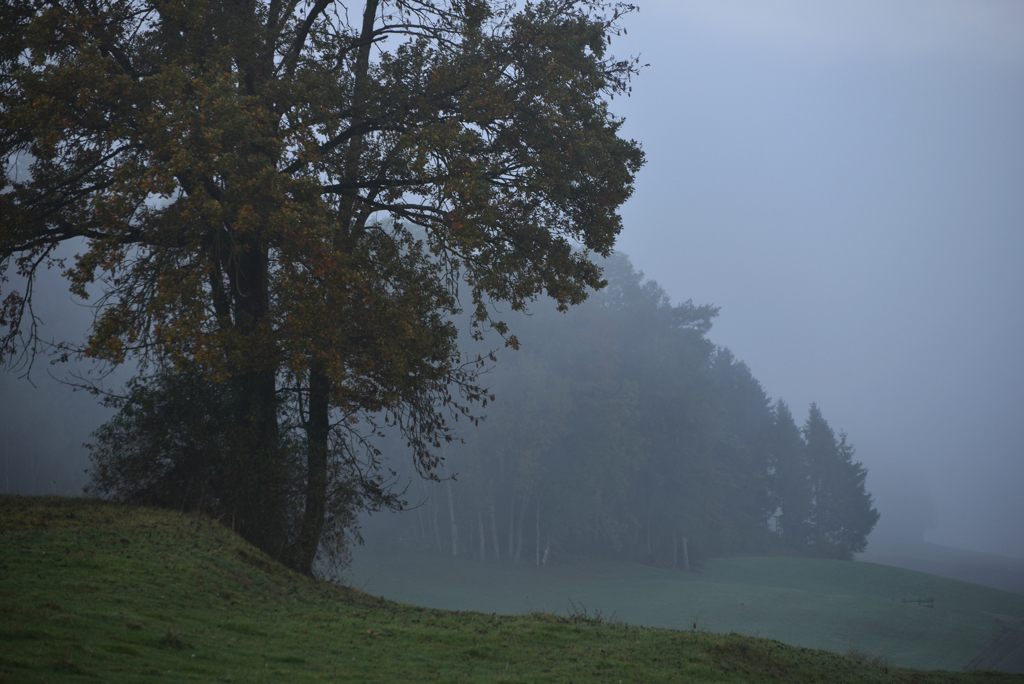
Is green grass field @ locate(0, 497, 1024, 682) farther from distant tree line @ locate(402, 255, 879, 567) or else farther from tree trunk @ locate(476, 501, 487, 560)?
tree trunk @ locate(476, 501, 487, 560)

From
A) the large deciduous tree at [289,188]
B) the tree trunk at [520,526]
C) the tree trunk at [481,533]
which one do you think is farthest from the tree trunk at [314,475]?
the tree trunk at [481,533]

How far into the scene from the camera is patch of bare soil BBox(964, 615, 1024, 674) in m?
27.2

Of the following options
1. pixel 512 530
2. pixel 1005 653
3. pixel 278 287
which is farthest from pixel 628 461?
pixel 278 287

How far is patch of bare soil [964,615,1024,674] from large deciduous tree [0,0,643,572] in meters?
26.2

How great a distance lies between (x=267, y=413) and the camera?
1351 cm

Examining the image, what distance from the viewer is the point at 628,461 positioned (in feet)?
169

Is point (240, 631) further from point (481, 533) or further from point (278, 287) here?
point (481, 533)

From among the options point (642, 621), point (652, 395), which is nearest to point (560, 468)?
point (652, 395)

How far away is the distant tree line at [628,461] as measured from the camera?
5138cm

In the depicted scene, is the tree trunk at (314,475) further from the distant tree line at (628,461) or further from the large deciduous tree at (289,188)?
the distant tree line at (628,461)

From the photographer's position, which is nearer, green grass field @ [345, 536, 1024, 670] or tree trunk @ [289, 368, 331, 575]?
tree trunk @ [289, 368, 331, 575]

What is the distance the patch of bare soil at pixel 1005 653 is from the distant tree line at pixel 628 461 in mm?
24527

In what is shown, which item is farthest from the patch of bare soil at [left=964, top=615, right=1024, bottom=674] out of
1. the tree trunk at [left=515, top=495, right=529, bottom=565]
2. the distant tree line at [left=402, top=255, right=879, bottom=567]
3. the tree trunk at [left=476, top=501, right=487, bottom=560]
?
the tree trunk at [left=476, top=501, right=487, bottom=560]

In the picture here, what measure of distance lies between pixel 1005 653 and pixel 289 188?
118ft
